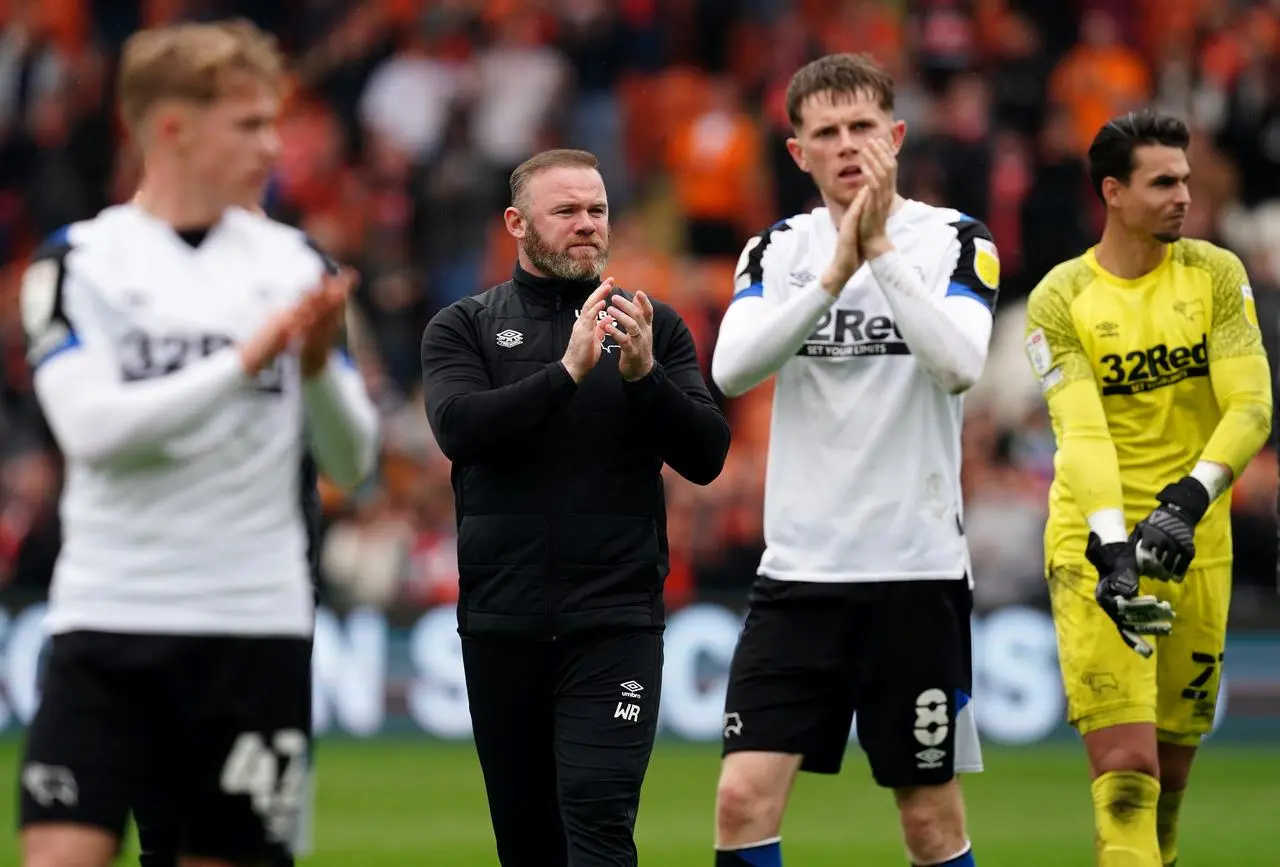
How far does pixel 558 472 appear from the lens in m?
6.81

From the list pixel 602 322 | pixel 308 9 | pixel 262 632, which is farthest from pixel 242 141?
pixel 308 9

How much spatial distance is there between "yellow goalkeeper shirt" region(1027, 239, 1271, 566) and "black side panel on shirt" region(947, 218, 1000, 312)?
459mm

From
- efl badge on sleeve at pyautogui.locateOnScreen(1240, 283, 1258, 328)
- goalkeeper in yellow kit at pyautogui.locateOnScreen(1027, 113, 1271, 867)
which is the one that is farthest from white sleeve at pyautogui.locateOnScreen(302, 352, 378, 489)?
efl badge on sleeve at pyautogui.locateOnScreen(1240, 283, 1258, 328)

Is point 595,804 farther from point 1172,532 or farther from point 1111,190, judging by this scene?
point 1111,190

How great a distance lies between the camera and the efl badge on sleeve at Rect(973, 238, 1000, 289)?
23.4 ft

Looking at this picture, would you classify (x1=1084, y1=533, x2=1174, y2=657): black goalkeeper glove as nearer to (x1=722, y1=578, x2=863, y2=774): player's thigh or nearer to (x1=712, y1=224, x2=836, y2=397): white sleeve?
(x1=722, y1=578, x2=863, y2=774): player's thigh

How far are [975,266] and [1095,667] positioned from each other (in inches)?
55.5

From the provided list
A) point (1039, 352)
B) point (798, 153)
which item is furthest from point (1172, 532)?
point (798, 153)

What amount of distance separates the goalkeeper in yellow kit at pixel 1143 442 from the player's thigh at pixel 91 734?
331 centimetres

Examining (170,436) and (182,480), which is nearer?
(170,436)

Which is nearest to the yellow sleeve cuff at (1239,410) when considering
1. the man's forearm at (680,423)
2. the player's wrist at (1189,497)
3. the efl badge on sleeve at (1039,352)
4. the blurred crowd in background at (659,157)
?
the player's wrist at (1189,497)

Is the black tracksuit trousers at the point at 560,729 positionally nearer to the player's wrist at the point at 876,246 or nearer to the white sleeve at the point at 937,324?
the white sleeve at the point at 937,324

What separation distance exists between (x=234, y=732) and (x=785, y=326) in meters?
2.36

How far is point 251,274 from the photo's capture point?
532cm
